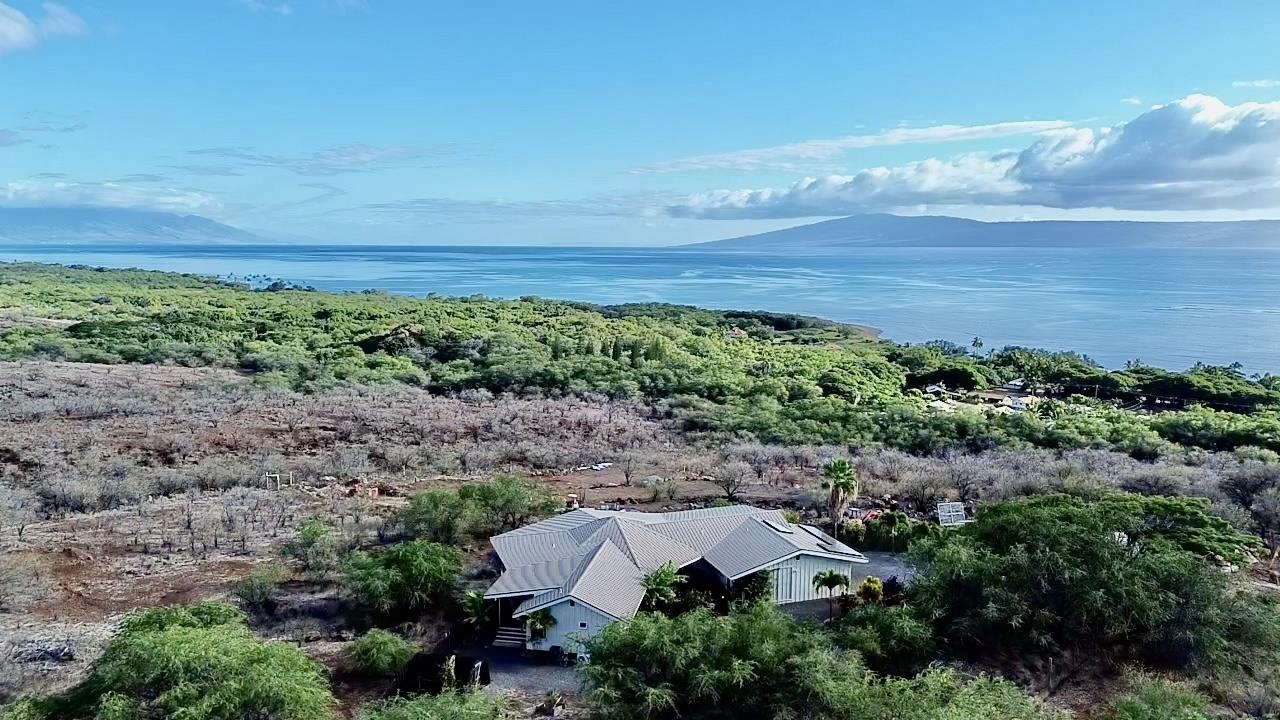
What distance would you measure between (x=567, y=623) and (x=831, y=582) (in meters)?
5.48

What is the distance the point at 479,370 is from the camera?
47.5 m

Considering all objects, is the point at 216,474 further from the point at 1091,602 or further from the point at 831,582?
the point at 1091,602

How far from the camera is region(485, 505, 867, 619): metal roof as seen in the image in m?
15.5

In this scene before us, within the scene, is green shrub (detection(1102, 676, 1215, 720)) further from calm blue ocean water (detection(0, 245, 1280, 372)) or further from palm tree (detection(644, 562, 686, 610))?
calm blue ocean water (detection(0, 245, 1280, 372))

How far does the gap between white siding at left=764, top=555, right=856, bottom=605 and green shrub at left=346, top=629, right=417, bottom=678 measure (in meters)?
7.18

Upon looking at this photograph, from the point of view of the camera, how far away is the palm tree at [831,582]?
16969 millimetres

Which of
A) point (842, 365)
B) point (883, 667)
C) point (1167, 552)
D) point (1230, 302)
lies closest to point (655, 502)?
point (883, 667)

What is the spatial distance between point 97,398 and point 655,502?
25.7 metres

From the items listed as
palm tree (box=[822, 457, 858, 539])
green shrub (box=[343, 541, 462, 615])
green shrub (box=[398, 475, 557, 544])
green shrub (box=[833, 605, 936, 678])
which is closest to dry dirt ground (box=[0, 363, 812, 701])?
green shrub (box=[343, 541, 462, 615])

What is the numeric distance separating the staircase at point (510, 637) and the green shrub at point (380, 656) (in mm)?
1677

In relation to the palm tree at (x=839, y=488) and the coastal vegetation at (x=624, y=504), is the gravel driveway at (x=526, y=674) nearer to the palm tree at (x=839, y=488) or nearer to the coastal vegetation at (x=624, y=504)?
the coastal vegetation at (x=624, y=504)

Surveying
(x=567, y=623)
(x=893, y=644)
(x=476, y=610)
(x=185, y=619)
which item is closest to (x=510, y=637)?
(x=476, y=610)

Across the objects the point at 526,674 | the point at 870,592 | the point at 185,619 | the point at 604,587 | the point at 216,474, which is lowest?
the point at 526,674

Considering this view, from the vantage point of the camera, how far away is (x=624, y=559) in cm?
1648
